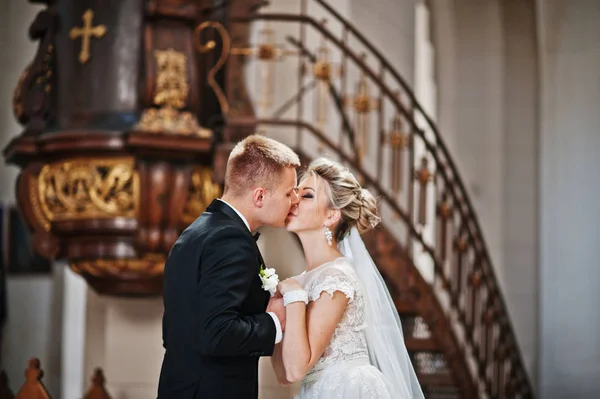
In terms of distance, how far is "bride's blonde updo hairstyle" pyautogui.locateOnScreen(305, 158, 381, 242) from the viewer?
4.58 metres

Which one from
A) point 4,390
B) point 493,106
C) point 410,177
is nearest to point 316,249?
point 4,390

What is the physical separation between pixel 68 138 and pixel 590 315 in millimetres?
5721

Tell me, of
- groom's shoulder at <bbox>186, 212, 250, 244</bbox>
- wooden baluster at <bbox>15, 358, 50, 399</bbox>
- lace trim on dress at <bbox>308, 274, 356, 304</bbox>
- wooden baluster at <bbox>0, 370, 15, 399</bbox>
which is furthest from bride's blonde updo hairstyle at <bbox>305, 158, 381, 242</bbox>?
wooden baluster at <bbox>0, 370, 15, 399</bbox>

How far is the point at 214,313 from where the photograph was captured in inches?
152

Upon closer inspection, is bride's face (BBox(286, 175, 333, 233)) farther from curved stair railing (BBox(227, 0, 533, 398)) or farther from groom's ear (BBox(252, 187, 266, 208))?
curved stair railing (BBox(227, 0, 533, 398))

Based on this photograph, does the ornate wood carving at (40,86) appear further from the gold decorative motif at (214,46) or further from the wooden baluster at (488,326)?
the wooden baluster at (488,326)

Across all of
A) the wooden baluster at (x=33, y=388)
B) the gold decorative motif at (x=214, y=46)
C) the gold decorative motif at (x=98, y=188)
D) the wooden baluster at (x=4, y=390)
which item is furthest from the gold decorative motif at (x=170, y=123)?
the wooden baluster at (x=4, y=390)

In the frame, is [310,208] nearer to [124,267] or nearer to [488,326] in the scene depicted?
[124,267]

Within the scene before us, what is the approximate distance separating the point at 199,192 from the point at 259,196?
313 centimetres

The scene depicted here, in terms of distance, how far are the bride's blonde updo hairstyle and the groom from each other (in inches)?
12.6

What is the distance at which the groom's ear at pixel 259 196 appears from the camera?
4172 mm

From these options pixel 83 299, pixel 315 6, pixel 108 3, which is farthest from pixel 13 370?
pixel 315 6

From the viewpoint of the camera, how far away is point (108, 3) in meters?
7.28

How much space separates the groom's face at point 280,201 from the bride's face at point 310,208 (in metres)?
0.22
